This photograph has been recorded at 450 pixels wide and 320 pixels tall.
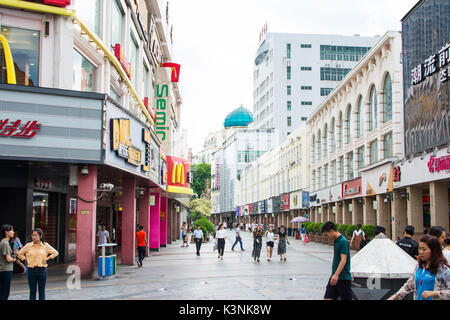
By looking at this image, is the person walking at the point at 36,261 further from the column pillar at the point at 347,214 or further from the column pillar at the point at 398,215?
the column pillar at the point at 347,214

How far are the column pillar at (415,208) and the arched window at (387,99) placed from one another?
652 centimetres

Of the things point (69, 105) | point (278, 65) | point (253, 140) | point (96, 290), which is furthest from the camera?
point (253, 140)

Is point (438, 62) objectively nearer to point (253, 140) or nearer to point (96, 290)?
point (96, 290)

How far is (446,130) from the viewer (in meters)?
25.0

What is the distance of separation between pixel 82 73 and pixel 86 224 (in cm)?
563

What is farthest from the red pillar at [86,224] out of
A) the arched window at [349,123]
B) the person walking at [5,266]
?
the arched window at [349,123]

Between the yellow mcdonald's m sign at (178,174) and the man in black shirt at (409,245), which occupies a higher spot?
the yellow mcdonald's m sign at (178,174)

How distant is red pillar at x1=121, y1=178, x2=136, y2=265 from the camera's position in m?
22.7

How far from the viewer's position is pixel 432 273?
6.32 m

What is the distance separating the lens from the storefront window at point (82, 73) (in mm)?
18781

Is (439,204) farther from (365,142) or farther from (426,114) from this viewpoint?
(365,142)

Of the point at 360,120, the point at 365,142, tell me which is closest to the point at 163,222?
the point at 365,142
